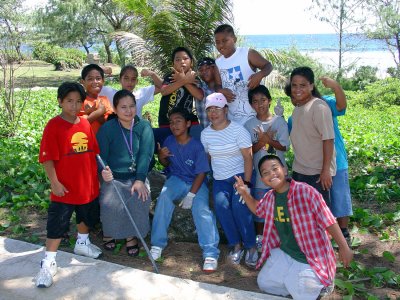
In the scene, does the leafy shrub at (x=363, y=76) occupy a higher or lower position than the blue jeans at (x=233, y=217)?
higher

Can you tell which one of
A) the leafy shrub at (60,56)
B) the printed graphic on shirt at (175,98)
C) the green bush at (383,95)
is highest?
the leafy shrub at (60,56)

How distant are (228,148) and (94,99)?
144cm

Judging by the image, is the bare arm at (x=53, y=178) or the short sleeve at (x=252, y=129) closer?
the bare arm at (x=53, y=178)

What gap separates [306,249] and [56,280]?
1.88 metres

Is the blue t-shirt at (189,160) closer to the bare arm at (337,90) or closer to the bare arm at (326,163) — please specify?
the bare arm at (326,163)

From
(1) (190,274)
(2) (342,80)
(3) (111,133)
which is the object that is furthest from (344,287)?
(2) (342,80)

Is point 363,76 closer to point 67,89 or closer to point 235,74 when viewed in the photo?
point 235,74

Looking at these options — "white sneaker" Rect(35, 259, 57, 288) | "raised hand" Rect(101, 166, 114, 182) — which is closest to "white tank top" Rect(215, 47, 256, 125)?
"raised hand" Rect(101, 166, 114, 182)

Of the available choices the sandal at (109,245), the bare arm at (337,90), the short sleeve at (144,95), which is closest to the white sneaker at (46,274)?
the sandal at (109,245)

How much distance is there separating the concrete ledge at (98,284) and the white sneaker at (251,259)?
2.05 feet

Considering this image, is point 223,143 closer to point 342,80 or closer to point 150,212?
point 150,212

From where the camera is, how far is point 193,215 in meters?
4.13

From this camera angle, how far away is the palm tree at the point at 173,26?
27.0 feet

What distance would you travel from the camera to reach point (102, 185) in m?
4.20
